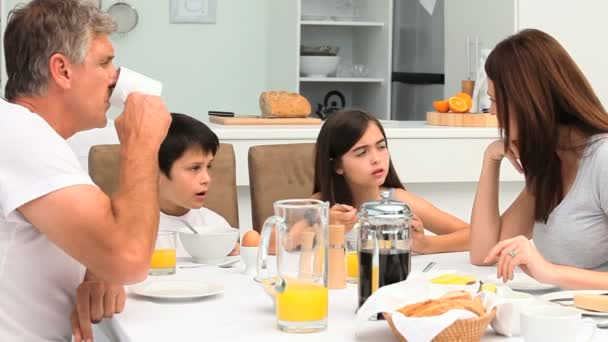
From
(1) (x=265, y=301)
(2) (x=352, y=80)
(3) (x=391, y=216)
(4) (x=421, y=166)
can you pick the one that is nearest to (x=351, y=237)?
(1) (x=265, y=301)

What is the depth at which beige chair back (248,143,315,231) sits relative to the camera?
254 cm

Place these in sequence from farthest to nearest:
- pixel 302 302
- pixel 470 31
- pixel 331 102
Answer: pixel 331 102
pixel 470 31
pixel 302 302

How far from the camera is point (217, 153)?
2.51m

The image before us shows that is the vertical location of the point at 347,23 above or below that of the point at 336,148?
above

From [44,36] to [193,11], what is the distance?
386 cm

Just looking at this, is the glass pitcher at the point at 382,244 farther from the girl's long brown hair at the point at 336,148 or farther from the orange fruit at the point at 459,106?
the orange fruit at the point at 459,106

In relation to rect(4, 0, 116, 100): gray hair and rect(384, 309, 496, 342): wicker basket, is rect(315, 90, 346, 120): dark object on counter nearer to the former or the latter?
rect(4, 0, 116, 100): gray hair

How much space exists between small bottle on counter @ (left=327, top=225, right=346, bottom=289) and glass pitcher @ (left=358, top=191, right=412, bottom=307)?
192mm

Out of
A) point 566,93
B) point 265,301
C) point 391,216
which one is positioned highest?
point 566,93

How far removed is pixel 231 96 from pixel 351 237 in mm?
3594

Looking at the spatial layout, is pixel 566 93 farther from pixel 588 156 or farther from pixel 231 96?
pixel 231 96

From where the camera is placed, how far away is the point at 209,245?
1.96m

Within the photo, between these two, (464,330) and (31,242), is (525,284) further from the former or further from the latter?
(31,242)

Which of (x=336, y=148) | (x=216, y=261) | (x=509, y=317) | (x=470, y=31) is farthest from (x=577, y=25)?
(x=509, y=317)
